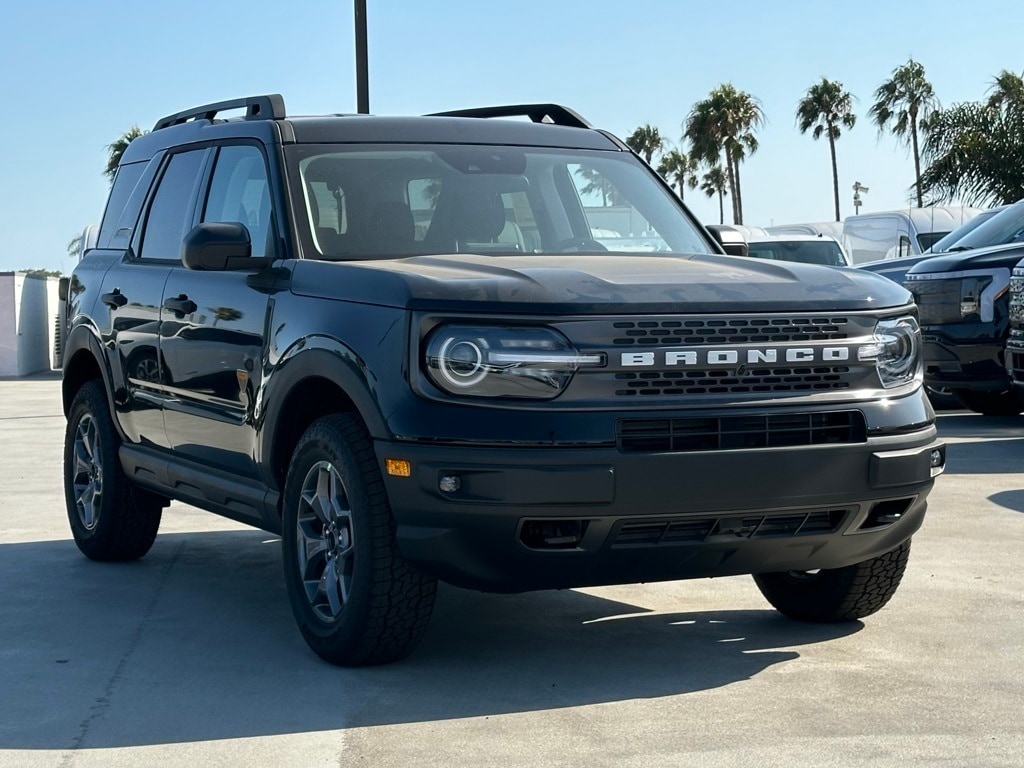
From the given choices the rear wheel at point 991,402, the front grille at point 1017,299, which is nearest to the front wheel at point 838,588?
the front grille at point 1017,299

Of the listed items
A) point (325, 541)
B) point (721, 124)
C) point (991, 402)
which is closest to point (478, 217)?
point (325, 541)

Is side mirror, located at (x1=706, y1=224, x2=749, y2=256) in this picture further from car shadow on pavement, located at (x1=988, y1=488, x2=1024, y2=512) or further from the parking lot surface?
car shadow on pavement, located at (x1=988, y1=488, x2=1024, y2=512)

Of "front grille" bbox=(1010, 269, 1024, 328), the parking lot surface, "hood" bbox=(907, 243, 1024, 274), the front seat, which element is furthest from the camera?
"hood" bbox=(907, 243, 1024, 274)

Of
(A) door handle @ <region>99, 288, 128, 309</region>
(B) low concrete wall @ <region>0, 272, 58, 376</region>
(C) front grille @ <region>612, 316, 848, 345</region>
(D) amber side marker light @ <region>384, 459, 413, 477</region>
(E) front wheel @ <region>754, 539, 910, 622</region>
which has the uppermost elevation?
(B) low concrete wall @ <region>0, 272, 58, 376</region>

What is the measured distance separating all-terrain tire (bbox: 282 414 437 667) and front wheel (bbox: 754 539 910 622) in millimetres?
1478

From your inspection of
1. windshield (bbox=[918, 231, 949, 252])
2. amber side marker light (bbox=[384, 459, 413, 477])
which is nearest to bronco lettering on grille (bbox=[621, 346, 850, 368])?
amber side marker light (bbox=[384, 459, 413, 477])

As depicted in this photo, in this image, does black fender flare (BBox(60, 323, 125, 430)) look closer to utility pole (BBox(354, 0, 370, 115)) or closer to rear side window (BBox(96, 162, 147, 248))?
rear side window (BBox(96, 162, 147, 248))

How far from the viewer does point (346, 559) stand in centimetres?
535

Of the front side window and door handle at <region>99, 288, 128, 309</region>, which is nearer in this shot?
the front side window

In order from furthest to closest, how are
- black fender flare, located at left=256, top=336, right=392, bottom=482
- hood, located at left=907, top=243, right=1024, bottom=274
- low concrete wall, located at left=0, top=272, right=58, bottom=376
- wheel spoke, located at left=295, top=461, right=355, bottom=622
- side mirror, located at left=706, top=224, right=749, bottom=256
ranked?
1. low concrete wall, located at left=0, top=272, right=58, bottom=376
2. hood, located at left=907, top=243, right=1024, bottom=274
3. side mirror, located at left=706, top=224, right=749, bottom=256
4. wheel spoke, located at left=295, top=461, right=355, bottom=622
5. black fender flare, located at left=256, top=336, right=392, bottom=482

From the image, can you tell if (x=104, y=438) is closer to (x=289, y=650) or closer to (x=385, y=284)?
(x=289, y=650)

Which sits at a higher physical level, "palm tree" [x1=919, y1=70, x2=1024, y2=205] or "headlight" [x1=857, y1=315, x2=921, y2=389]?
"palm tree" [x1=919, y1=70, x2=1024, y2=205]

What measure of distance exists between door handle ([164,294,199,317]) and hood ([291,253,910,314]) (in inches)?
34.9

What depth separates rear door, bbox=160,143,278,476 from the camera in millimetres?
5930
